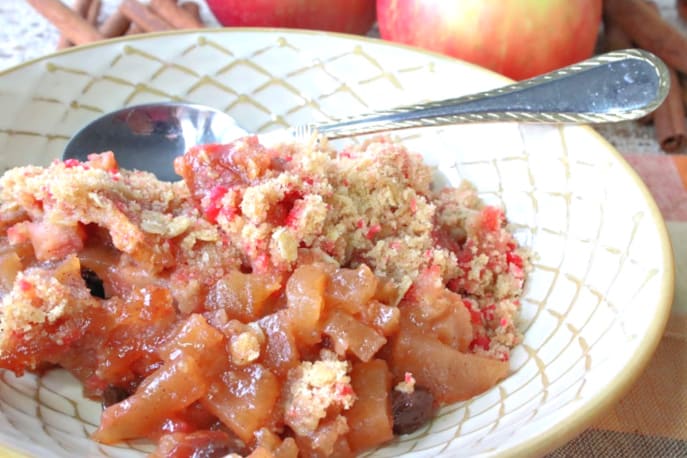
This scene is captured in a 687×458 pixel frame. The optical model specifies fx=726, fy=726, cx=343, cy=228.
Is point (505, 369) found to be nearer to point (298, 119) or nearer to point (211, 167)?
point (211, 167)

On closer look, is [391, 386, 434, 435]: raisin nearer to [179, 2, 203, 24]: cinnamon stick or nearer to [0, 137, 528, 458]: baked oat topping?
[0, 137, 528, 458]: baked oat topping

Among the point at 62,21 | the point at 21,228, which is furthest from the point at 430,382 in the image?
the point at 62,21

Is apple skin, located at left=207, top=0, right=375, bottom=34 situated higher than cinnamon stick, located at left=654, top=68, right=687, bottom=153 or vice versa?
apple skin, located at left=207, top=0, right=375, bottom=34

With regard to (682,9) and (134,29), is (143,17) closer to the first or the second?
(134,29)

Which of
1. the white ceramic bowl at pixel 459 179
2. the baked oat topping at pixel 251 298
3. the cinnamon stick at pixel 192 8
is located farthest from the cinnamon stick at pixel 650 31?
the cinnamon stick at pixel 192 8

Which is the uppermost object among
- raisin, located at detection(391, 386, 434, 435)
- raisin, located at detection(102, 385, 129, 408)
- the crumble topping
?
the crumble topping

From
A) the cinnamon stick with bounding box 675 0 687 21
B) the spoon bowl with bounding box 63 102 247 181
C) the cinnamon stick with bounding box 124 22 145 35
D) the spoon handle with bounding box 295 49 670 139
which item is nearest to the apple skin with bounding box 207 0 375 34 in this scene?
the cinnamon stick with bounding box 124 22 145 35

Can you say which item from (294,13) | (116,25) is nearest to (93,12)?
(116,25)
